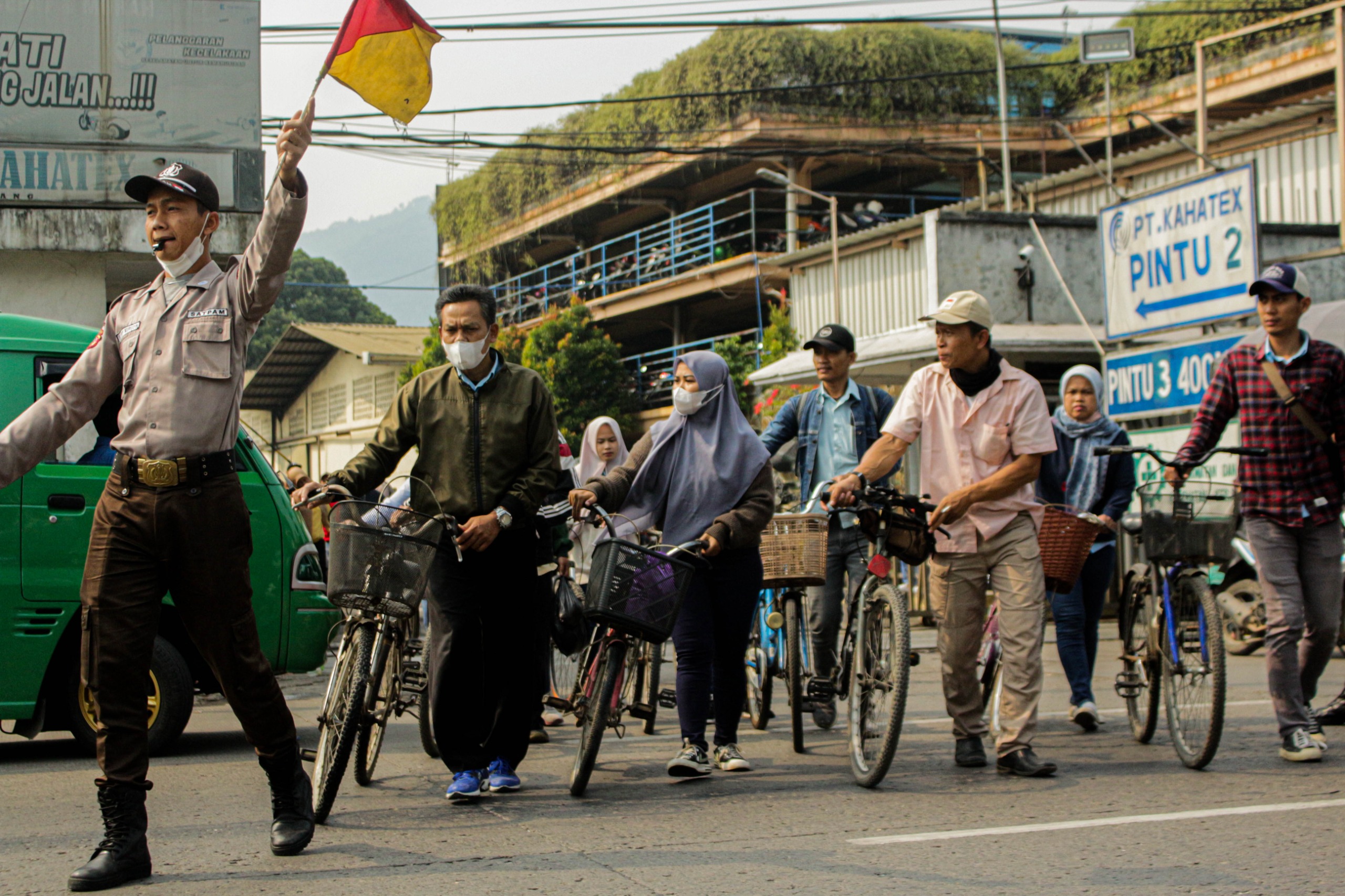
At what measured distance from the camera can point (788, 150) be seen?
28.3 m

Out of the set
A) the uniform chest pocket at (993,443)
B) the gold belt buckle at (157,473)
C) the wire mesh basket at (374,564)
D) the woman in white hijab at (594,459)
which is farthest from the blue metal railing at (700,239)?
the gold belt buckle at (157,473)

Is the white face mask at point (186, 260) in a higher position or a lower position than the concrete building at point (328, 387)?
lower

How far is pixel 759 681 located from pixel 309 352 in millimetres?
35263

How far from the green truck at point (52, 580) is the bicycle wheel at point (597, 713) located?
7.82 ft

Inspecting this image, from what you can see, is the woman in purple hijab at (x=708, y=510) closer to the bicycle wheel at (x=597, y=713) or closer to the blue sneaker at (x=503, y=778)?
the bicycle wheel at (x=597, y=713)

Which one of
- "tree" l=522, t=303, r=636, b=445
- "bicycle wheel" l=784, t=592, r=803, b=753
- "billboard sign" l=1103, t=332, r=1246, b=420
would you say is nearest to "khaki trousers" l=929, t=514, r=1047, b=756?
"bicycle wheel" l=784, t=592, r=803, b=753

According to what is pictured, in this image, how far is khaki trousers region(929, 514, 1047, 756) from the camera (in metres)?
6.00

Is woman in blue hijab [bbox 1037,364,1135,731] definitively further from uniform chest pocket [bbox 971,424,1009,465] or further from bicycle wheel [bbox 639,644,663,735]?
bicycle wheel [bbox 639,644,663,735]

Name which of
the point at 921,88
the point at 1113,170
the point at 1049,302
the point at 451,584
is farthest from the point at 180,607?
the point at 921,88

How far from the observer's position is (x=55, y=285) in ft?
44.9

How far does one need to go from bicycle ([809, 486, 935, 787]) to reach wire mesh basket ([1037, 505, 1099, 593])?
99cm

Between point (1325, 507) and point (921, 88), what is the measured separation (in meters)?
28.4

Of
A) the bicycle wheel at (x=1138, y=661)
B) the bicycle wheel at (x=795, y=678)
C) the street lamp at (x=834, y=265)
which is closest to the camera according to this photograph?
the bicycle wheel at (x=1138, y=661)

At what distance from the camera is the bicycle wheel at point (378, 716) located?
5.59 m
